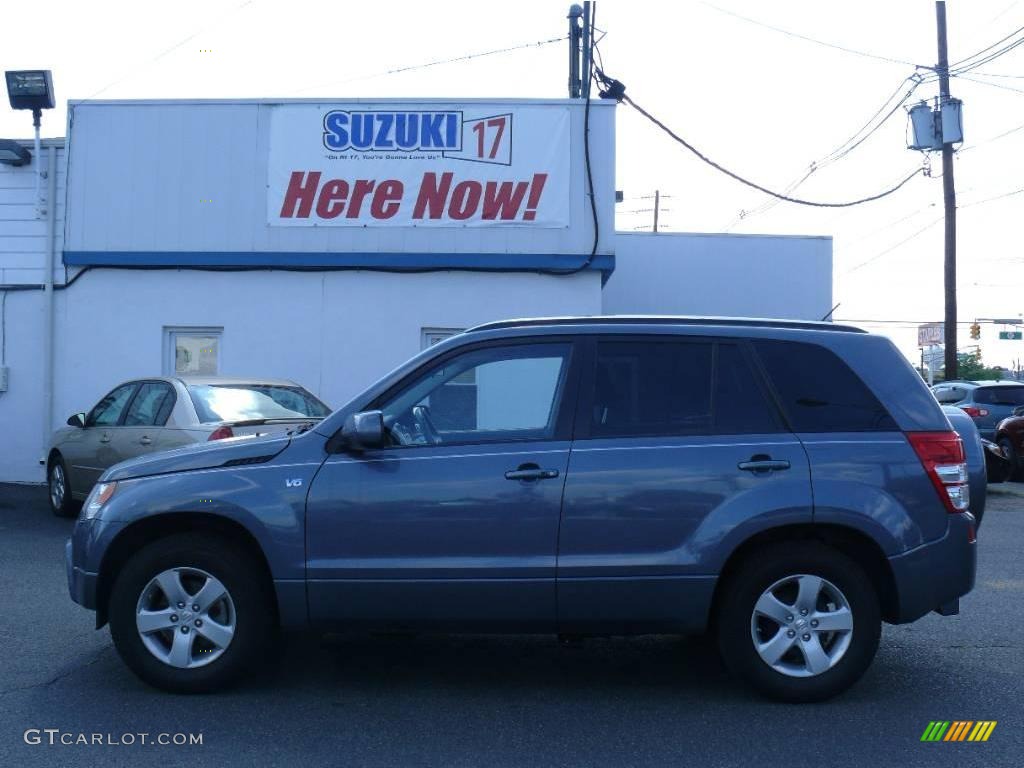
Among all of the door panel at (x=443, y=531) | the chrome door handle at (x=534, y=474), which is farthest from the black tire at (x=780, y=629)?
the chrome door handle at (x=534, y=474)

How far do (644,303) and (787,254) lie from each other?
3071mm

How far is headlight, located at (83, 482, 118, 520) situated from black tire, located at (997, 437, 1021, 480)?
14.9 m

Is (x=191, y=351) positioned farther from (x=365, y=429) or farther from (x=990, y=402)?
(x=990, y=402)

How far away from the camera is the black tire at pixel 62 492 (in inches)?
476

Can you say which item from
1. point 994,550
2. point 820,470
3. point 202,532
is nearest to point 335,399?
point 994,550

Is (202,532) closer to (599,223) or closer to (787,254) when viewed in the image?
(599,223)

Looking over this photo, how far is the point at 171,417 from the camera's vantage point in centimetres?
1028

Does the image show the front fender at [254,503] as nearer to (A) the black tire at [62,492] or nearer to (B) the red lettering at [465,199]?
(A) the black tire at [62,492]

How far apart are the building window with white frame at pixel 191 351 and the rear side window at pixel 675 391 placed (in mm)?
11021

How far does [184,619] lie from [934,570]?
144 inches

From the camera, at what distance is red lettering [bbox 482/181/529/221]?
15.2m

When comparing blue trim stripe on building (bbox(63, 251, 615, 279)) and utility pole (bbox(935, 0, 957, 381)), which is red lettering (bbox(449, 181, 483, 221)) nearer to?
blue trim stripe on building (bbox(63, 251, 615, 279))

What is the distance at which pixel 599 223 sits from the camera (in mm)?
15141

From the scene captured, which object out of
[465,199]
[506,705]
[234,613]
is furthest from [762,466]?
[465,199]
